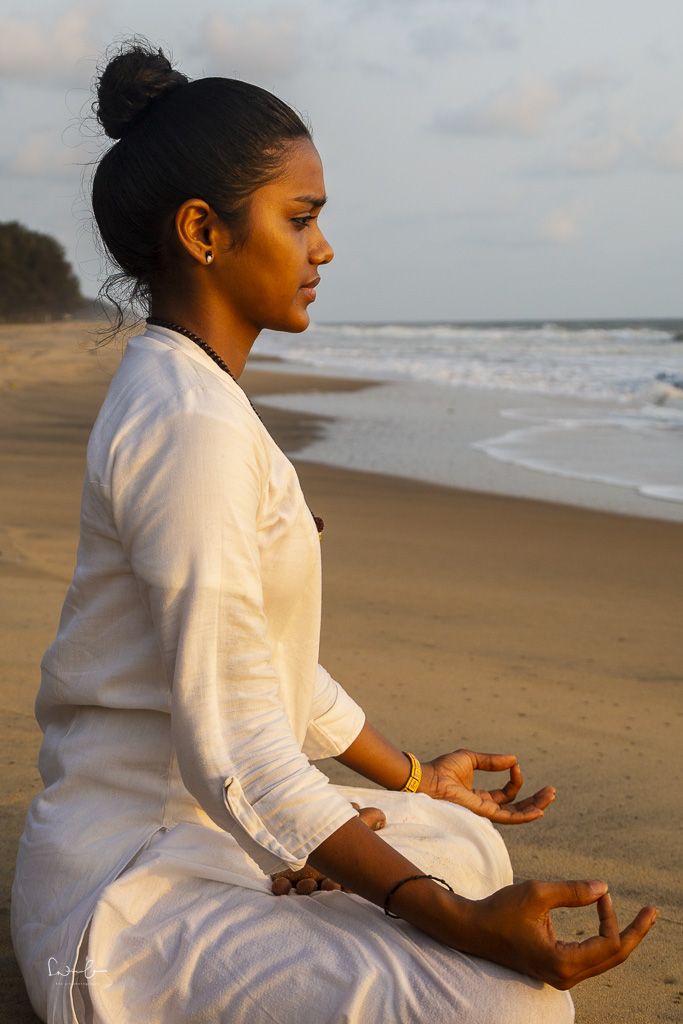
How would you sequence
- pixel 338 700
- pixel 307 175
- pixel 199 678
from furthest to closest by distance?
pixel 338 700 → pixel 307 175 → pixel 199 678

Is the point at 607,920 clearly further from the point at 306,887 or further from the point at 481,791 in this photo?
the point at 481,791

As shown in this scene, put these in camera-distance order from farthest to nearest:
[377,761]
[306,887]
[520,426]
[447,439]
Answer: [520,426] < [447,439] < [377,761] < [306,887]

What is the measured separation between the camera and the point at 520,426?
14992 mm

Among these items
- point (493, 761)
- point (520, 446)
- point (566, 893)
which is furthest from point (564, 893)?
point (520, 446)

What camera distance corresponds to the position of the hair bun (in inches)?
73.6

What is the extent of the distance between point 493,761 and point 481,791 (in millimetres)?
68

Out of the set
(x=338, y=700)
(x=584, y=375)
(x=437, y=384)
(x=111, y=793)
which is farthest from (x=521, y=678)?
(x=584, y=375)

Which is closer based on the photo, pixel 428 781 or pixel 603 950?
pixel 603 950

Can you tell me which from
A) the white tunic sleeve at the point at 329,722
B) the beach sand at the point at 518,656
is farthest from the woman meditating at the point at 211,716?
the beach sand at the point at 518,656

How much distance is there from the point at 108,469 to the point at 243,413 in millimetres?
215

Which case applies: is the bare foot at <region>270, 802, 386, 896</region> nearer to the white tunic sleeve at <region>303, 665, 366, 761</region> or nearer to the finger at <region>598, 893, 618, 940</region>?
the finger at <region>598, 893, 618, 940</region>

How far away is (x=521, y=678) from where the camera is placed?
15.1ft

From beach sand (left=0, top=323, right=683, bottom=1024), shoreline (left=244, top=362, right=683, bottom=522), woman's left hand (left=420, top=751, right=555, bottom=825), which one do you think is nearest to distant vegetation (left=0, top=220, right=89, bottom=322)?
shoreline (left=244, top=362, right=683, bottom=522)

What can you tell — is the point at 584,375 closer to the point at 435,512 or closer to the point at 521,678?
the point at 435,512
